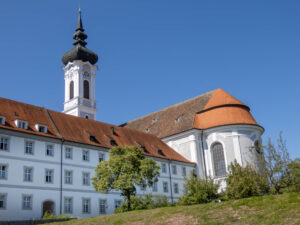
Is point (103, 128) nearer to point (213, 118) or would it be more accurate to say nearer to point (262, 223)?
point (213, 118)

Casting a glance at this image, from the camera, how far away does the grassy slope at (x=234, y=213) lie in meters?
13.9

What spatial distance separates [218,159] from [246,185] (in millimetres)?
21379

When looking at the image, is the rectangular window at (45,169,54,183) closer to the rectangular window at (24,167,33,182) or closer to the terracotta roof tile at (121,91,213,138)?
the rectangular window at (24,167,33,182)

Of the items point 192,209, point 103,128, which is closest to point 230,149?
point 103,128

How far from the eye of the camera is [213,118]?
48.8 metres

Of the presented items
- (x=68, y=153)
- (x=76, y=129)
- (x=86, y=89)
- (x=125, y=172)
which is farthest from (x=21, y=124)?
(x=86, y=89)

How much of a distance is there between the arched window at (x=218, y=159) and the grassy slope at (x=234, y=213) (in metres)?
29.2

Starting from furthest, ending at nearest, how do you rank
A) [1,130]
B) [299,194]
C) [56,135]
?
[56,135], [1,130], [299,194]

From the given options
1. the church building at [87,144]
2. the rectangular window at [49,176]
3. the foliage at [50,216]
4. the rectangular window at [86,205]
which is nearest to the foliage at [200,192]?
the church building at [87,144]

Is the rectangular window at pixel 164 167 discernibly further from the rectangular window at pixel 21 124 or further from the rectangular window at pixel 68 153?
the rectangular window at pixel 21 124

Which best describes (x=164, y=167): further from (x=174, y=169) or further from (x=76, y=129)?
(x=76, y=129)

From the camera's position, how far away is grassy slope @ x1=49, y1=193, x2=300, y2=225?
13930 millimetres

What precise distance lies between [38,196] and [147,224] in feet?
52.4

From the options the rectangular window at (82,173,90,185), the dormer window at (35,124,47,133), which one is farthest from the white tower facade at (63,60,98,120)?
the rectangular window at (82,173,90,185)
